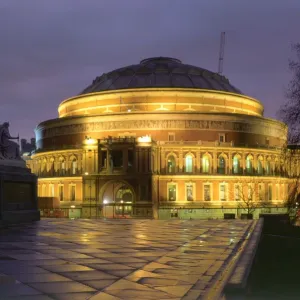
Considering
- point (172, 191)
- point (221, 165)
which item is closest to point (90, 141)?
point (172, 191)

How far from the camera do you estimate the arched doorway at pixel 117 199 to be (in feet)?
274

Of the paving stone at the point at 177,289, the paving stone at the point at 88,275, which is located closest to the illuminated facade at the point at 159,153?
the paving stone at the point at 88,275

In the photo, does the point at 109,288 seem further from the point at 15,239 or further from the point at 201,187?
the point at 201,187

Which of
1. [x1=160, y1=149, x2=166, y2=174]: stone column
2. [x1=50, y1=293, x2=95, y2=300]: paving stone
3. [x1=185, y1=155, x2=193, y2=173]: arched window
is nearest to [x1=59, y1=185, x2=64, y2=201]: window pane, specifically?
[x1=160, y1=149, x2=166, y2=174]: stone column

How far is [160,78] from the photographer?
323 feet

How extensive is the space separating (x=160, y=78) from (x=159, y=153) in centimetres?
1784

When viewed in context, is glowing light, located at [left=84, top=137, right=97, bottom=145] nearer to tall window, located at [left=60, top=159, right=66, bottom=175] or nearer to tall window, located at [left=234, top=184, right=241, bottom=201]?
tall window, located at [left=60, top=159, right=66, bottom=175]

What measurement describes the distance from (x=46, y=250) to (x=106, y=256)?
6.98 feet

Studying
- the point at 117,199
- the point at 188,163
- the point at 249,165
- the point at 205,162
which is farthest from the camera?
the point at 249,165

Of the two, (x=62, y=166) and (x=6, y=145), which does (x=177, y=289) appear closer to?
(x=6, y=145)

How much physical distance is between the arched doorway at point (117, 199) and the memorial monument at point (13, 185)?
172 ft

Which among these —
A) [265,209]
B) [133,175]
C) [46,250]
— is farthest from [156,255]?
[265,209]

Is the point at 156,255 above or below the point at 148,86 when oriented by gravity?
below

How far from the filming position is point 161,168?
8538 centimetres
